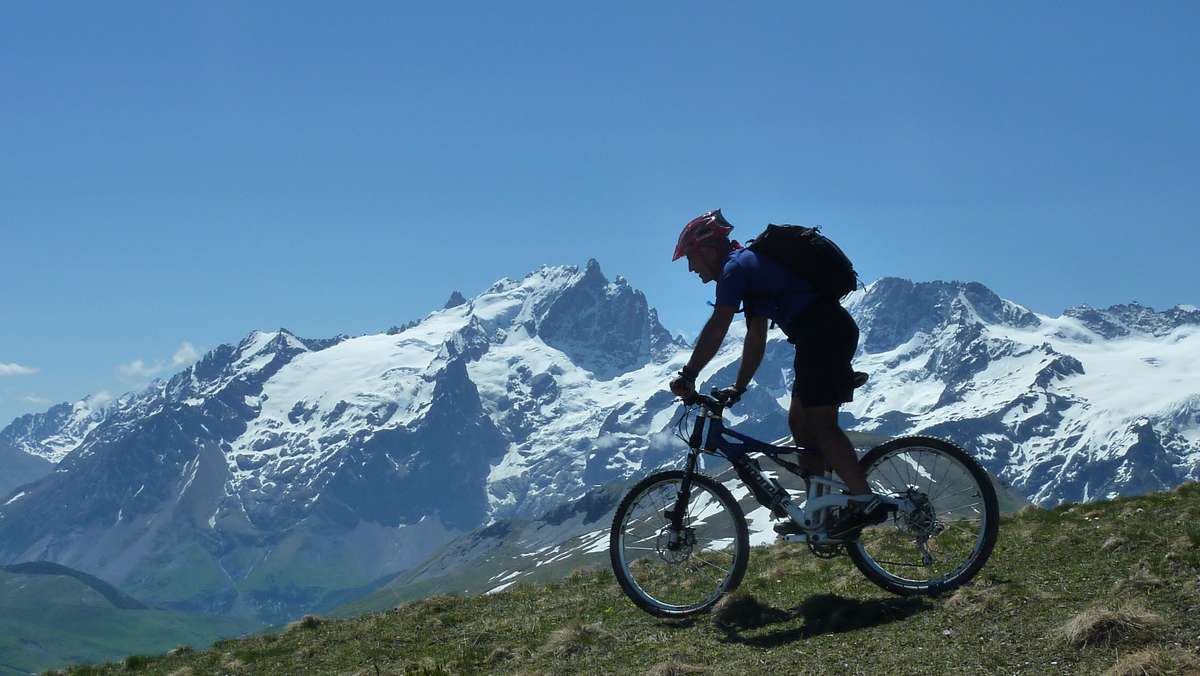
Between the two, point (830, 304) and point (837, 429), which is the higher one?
point (830, 304)

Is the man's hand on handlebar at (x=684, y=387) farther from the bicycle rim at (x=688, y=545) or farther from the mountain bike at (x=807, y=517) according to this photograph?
the bicycle rim at (x=688, y=545)

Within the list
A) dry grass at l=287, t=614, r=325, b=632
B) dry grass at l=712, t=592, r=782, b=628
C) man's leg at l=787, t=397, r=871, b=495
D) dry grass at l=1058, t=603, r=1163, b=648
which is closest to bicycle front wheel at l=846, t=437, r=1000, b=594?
man's leg at l=787, t=397, r=871, b=495

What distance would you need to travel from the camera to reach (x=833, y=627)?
34.6 feet

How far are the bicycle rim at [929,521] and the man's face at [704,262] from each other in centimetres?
296

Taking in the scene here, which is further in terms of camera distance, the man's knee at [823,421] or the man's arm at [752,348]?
the man's arm at [752,348]

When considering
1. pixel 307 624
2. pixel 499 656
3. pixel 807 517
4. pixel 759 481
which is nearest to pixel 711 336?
pixel 759 481

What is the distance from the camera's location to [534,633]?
12805 mm

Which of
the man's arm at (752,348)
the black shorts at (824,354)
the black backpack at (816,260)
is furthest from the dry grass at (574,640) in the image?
the black backpack at (816,260)

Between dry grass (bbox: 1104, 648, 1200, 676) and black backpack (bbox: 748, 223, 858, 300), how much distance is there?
496 centimetres

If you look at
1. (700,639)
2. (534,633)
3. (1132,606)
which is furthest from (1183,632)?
(534,633)

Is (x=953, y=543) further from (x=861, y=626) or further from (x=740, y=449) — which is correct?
(x=740, y=449)

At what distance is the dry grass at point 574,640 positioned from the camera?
1114 centimetres

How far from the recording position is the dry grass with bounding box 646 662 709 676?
9406 mm

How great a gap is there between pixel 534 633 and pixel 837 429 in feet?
15.7
